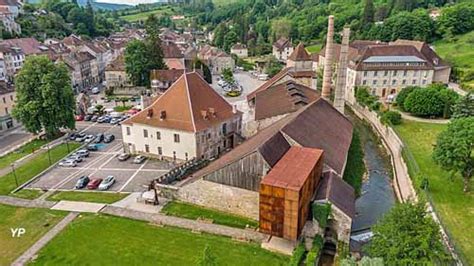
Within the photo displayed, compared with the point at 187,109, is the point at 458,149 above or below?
below

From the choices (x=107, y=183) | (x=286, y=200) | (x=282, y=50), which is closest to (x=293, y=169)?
(x=286, y=200)

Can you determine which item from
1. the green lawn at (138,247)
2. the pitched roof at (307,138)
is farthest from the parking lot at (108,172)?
the green lawn at (138,247)

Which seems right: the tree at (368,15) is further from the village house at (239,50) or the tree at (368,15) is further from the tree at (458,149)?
the tree at (458,149)

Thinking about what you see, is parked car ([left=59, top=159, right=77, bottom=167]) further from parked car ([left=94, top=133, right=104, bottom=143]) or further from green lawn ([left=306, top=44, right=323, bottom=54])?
green lawn ([left=306, top=44, right=323, bottom=54])

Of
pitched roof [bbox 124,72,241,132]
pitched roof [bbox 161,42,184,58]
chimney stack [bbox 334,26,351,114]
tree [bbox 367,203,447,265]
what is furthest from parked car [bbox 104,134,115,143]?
pitched roof [bbox 161,42,184,58]

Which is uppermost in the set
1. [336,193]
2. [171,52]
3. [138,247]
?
[171,52]

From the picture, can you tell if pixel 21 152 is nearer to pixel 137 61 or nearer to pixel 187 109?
pixel 187 109

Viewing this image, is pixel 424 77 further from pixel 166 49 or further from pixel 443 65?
pixel 166 49
